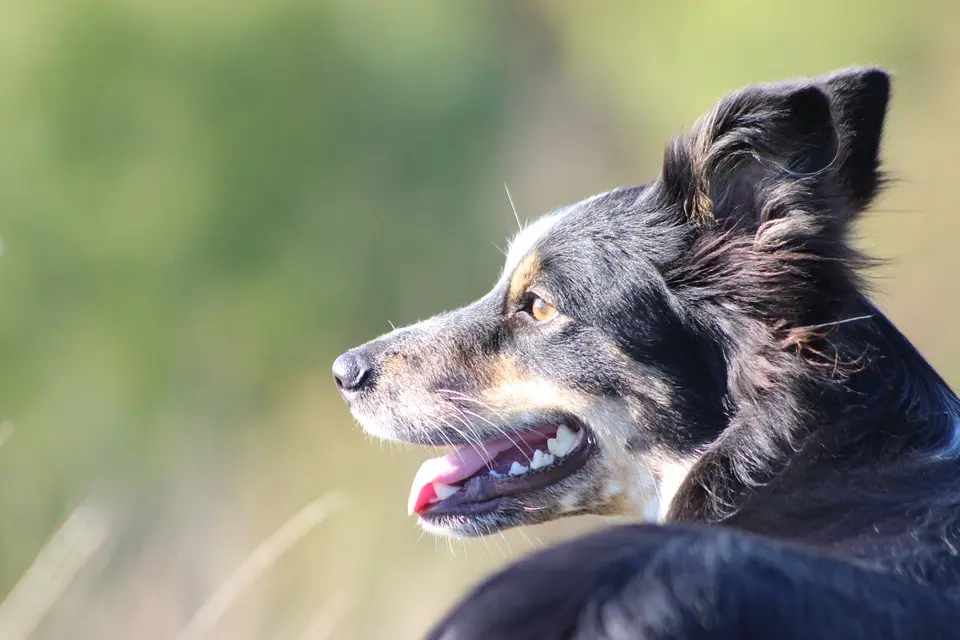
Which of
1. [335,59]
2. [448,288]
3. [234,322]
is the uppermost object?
[335,59]

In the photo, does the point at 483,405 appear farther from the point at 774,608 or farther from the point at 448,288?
the point at 448,288

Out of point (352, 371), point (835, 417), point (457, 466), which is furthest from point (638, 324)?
point (352, 371)

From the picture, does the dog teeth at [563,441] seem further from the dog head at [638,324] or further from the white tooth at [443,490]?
the white tooth at [443,490]

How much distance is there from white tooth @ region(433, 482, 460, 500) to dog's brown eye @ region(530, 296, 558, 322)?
566 mm

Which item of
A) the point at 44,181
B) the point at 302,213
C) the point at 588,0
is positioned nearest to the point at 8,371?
the point at 44,181

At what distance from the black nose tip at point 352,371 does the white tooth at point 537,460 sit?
0.64 m

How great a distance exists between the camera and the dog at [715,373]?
7.77 ft

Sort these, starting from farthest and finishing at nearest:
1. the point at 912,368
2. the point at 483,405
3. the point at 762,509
→ the point at 483,405, the point at 912,368, the point at 762,509

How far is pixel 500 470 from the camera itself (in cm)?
324

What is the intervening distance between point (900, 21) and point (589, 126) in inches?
197

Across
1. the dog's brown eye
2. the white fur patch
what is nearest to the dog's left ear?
the dog's brown eye

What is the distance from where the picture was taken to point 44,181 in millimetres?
13289

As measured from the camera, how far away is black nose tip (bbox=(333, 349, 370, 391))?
11.6 feet

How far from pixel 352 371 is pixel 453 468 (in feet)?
1.58
